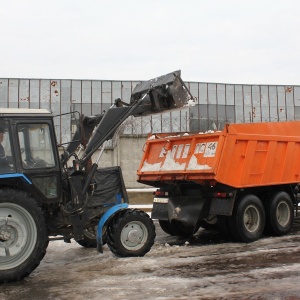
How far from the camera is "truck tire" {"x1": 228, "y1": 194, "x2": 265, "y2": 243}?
8961mm

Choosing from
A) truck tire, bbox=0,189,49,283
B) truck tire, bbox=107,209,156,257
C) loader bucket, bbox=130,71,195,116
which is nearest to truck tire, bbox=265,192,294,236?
truck tire, bbox=107,209,156,257

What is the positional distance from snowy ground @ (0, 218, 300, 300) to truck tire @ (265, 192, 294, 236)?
740 mm

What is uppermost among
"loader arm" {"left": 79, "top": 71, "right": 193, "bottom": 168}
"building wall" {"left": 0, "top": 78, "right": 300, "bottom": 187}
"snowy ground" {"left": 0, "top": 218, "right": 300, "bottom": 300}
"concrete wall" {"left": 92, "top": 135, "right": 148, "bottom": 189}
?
"building wall" {"left": 0, "top": 78, "right": 300, "bottom": 187}

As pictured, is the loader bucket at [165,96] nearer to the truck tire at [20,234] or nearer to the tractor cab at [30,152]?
the tractor cab at [30,152]

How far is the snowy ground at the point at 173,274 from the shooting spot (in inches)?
217

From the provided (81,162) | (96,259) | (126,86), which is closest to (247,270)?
(96,259)

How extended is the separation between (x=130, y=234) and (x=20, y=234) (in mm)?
1976

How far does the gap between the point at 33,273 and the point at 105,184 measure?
1.98m

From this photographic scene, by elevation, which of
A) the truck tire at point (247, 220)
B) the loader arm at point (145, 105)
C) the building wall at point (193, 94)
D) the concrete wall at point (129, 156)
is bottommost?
the truck tire at point (247, 220)

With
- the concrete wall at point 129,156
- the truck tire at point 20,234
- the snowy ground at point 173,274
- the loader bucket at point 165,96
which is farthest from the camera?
the concrete wall at point 129,156

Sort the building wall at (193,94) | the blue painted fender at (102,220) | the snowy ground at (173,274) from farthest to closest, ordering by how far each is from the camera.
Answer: the building wall at (193,94), the blue painted fender at (102,220), the snowy ground at (173,274)

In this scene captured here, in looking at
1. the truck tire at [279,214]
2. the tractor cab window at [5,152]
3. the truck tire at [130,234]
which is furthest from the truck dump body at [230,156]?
the tractor cab window at [5,152]

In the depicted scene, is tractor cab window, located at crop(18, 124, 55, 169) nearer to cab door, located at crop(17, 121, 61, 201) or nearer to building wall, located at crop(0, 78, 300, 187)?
cab door, located at crop(17, 121, 61, 201)

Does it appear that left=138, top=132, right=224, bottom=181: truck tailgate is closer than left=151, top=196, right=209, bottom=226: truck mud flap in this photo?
Yes
